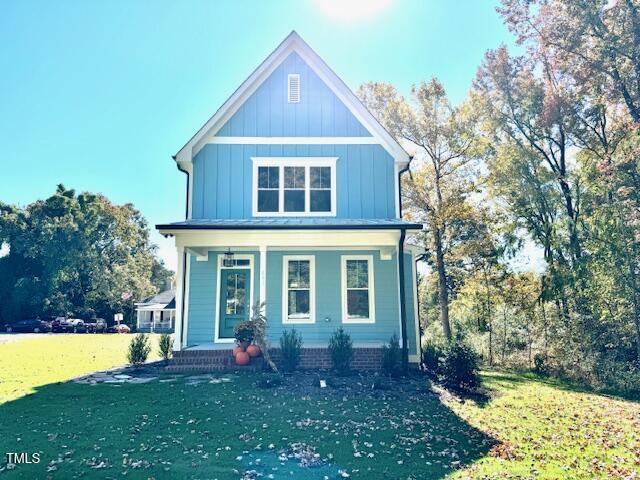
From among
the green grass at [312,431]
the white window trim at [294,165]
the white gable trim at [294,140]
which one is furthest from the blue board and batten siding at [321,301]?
the white gable trim at [294,140]

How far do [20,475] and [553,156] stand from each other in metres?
19.3

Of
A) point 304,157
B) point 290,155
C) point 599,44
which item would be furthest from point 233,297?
point 599,44

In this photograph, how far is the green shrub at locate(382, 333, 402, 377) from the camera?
970 centimetres

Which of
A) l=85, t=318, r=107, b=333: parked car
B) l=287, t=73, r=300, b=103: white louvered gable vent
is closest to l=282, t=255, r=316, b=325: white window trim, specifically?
l=287, t=73, r=300, b=103: white louvered gable vent

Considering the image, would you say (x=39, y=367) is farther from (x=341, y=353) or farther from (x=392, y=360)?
(x=392, y=360)

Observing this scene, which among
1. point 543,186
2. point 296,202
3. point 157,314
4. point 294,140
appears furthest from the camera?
point 157,314

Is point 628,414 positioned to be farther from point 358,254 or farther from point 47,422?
point 47,422

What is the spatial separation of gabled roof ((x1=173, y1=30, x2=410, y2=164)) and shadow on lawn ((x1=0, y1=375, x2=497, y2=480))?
684cm

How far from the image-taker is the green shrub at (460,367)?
29.7ft

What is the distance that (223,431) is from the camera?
5.70m

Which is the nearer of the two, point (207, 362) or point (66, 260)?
point (207, 362)

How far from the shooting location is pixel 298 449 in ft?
16.7

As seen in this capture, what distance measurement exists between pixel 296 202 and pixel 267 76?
3.93 m

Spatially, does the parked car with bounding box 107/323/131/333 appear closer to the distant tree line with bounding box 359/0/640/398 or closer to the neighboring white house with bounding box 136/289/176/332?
the neighboring white house with bounding box 136/289/176/332
